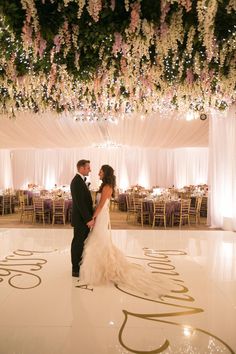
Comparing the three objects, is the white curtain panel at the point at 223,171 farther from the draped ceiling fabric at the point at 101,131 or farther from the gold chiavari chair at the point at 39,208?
the gold chiavari chair at the point at 39,208

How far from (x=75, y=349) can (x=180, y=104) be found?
243 inches

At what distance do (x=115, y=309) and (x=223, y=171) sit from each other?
597 centimetres

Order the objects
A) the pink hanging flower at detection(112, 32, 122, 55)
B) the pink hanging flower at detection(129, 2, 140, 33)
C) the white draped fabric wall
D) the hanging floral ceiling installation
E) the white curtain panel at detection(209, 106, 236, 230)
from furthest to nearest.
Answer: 1. the white draped fabric wall
2. the white curtain panel at detection(209, 106, 236, 230)
3. the pink hanging flower at detection(112, 32, 122, 55)
4. the hanging floral ceiling installation
5. the pink hanging flower at detection(129, 2, 140, 33)

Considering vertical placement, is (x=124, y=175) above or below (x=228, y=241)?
above

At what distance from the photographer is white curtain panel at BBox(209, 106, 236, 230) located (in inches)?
314

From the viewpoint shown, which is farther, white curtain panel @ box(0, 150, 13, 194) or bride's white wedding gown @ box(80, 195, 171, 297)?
white curtain panel @ box(0, 150, 13, 194)

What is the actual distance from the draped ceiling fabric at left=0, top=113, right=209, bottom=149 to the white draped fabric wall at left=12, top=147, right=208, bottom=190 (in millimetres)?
3045

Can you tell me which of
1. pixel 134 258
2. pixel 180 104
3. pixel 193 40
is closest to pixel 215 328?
pixel 134 258

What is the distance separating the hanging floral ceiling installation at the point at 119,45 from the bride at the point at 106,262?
5.33 feet

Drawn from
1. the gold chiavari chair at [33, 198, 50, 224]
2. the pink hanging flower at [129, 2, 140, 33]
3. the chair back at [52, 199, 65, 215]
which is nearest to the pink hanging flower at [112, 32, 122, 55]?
the pink hanging flower at [129, 2, 140, 33]

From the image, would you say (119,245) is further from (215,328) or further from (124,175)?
(124,175)

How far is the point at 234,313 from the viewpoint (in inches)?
125

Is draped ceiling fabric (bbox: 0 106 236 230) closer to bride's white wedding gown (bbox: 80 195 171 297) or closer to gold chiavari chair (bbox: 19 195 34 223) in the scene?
gold chiavari chair (bbox: 19 195 34 223)

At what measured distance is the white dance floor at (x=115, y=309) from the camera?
8.36ft
